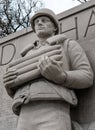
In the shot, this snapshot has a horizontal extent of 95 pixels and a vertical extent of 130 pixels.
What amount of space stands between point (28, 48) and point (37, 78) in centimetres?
94

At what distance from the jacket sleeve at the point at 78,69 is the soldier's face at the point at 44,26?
437 millimetres

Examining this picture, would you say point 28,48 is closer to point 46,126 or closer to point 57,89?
point 57,89

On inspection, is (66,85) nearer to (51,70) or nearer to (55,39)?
(51,70)

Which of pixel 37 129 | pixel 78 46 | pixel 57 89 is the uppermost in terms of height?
pixel 78 46

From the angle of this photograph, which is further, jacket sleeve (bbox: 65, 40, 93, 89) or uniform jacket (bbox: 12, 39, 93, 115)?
jacket sleeve (bbox: 65, 40, 93, 89)

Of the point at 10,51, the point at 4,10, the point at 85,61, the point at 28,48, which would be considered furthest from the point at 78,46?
the point at 4,10

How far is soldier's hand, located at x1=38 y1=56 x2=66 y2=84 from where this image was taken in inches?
186

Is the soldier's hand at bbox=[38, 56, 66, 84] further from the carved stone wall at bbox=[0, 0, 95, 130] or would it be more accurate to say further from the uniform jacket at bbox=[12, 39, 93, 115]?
the carved stone wall at bbox=[0, 0, 95, 130]

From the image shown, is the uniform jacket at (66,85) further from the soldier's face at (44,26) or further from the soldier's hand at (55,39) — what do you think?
the soldier's face at (44,26)

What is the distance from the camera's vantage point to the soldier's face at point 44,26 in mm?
5727

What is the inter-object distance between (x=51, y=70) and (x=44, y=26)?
120cm

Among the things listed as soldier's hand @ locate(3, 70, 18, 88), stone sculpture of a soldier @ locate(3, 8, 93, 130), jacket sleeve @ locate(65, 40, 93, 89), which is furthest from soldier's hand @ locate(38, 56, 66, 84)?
soldier's hand @ locate(3, 70, 18, 88)

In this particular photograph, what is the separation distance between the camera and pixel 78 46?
5.50m

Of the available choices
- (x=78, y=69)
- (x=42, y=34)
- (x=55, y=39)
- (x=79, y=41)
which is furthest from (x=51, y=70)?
(x=79, y=41)
